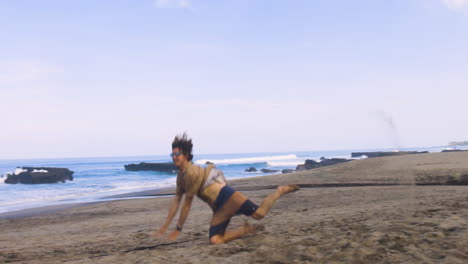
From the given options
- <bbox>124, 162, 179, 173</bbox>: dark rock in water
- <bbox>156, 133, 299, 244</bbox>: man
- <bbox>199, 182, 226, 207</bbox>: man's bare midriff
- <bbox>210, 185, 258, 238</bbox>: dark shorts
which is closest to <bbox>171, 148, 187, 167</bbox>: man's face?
<bbox>156, 133, 299, 244</bbox>: man

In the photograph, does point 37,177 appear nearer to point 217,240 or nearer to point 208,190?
point 217,240

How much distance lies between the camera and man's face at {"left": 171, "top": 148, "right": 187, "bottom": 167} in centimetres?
519

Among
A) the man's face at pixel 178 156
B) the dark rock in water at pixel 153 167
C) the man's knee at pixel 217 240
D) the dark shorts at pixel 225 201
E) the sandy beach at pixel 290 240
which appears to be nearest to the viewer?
the sandy beach at pixel 290 240

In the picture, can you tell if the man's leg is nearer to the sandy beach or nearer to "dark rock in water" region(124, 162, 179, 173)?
the sandy beach

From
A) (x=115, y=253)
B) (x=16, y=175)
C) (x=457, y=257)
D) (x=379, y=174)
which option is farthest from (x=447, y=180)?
(x=16, y=175)

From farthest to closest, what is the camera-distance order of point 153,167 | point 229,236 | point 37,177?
1. point 153,167
2. point 37,177
3. point 229,236

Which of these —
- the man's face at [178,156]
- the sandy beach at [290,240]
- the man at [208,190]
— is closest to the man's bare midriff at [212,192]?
the man at [208,190]

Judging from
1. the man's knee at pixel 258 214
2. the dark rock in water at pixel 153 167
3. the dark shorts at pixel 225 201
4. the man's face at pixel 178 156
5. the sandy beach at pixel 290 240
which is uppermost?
the man's face at pixel 178 156

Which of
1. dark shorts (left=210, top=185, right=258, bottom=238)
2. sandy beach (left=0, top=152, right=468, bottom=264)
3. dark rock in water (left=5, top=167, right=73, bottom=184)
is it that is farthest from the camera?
dark rock in water (left=5, top=167, right=73, bottom=184)

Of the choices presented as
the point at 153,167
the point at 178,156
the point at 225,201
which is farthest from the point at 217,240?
the point at 153,167

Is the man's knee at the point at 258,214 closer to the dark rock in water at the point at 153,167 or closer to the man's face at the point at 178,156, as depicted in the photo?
the man's face at the point at 178,156

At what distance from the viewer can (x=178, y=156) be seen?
17.0ft

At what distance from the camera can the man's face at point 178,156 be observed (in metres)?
5.19

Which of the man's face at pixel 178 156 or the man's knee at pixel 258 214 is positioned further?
the man's knee at pixel 258 214
